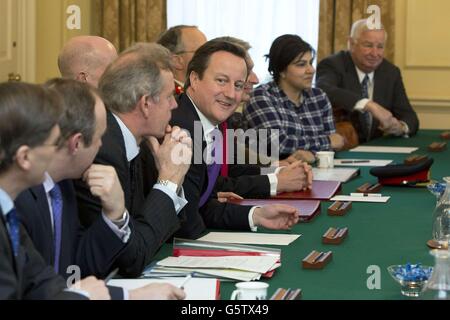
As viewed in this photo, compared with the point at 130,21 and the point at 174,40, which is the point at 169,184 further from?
the point at 130,21

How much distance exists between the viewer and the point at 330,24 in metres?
7.93

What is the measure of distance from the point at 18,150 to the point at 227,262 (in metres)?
1.03

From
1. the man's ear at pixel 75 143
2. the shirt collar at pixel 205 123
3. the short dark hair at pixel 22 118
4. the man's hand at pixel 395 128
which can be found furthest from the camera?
the man's hand at pixel 395 128

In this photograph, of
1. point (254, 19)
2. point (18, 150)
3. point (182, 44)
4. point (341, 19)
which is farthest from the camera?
point (254, 19)

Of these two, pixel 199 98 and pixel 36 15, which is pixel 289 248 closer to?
pixel 199 98

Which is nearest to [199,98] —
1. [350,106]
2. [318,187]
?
[318,187]

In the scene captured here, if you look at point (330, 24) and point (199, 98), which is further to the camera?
point (330, 24)

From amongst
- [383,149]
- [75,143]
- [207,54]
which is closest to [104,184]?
[75,143]

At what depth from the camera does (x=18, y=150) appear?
6.89ft

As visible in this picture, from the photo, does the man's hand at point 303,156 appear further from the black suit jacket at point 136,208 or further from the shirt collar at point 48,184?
Answer: the shirt collar at point 48,184

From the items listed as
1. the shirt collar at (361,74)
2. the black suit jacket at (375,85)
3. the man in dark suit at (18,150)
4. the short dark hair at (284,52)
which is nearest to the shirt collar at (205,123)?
the man in dark suit at (18,150)

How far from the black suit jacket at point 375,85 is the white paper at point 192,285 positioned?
446cm

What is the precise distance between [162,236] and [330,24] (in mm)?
5098

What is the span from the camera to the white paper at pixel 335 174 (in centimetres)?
493
